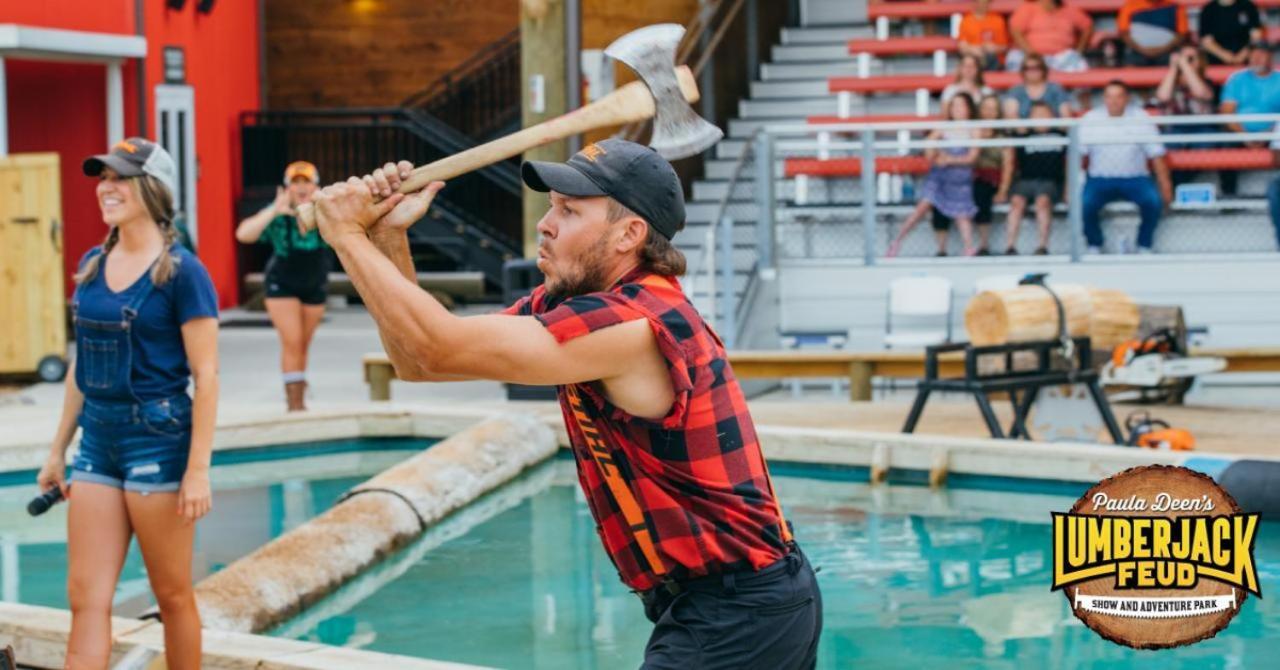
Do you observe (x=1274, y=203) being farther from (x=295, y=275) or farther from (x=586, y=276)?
(x=586, y=276)

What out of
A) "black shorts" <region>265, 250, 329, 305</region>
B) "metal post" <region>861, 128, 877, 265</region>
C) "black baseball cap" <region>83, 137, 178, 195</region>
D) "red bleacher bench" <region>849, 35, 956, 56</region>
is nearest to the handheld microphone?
"black baseball cap" <region>83, 137, 178, 195</region>

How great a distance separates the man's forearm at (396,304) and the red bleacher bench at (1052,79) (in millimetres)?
11736

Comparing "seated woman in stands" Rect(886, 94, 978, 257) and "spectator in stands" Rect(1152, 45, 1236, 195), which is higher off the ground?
"spectator in stands" Rect(1152, 45, 1236, 195)

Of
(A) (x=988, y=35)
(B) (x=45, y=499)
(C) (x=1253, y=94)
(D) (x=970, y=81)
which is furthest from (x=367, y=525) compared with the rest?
(A) (x=988, y=35)

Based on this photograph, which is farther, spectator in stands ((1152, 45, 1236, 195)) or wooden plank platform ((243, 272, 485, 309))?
wooden plank platform ((243, 272, 485, 309))

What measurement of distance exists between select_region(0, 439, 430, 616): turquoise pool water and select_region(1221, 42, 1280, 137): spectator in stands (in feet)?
21.5

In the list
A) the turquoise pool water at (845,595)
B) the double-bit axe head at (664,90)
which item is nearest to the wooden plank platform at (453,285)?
the turquoise pool water at (845,595)

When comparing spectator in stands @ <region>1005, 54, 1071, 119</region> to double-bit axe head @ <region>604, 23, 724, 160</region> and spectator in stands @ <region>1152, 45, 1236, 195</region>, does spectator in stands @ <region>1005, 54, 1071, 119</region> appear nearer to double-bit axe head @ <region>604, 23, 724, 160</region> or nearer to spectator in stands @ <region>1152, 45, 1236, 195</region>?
spectator in stands @ <region>1152, 45, 1236, 195</region>

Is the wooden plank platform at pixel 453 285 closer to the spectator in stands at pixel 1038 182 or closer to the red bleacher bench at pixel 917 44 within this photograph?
the red bleacher bench at pixel 917 44

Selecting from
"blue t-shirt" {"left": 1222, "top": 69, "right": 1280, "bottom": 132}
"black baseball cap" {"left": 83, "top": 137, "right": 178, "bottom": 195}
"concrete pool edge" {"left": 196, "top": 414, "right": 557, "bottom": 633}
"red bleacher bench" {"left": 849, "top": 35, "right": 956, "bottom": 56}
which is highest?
"red bleacher bench" {"left": 849, "top": 35, "right": 956, "bottom": 56}

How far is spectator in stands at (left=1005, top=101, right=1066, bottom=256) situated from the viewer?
12883 millimetres

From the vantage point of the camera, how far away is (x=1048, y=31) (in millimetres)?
15109

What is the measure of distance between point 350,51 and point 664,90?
1811cm

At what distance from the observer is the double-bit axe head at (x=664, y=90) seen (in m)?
3.48
